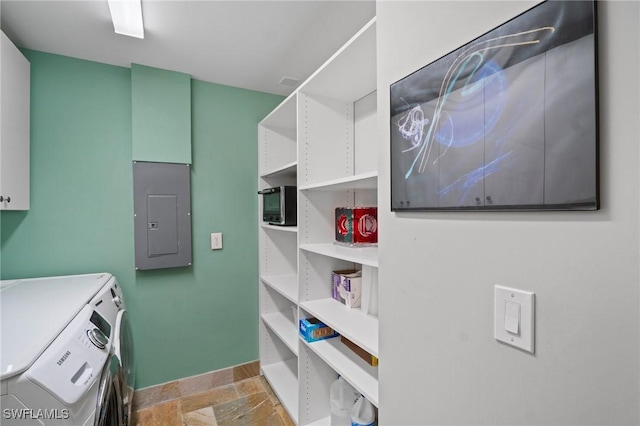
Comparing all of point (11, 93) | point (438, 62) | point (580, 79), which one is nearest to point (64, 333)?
point (11, 93)

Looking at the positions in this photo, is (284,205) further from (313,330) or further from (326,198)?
(313,330)

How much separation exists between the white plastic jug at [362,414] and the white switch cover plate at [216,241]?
1476 millimetres

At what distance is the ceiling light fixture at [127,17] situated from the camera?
137 centimetres

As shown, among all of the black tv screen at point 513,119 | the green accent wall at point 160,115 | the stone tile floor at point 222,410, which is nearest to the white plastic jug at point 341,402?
the stone tile floor at point 222,410

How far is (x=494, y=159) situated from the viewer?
710mm

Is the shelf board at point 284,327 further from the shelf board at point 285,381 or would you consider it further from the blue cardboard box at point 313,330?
the shelf board at point 285,381

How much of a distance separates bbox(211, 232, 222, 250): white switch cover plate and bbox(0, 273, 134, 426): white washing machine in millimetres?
792

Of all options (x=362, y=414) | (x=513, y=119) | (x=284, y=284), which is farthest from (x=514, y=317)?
(x=284, y=284)

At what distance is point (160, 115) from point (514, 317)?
7.57ft

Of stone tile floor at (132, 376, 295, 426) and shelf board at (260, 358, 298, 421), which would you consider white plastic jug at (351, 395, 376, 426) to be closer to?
shelf board at (260, 358, 298, 421)

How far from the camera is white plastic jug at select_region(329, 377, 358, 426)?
1650 millimetres

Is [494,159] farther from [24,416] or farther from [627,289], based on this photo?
[24,416]

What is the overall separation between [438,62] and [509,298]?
2.16 ft

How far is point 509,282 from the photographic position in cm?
70
